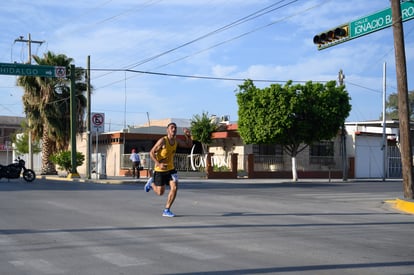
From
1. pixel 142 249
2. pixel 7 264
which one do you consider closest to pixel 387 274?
pixel 142 249

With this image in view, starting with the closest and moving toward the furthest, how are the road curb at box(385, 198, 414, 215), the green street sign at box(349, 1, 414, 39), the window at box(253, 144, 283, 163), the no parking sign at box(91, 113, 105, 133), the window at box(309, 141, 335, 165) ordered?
1. the road curb at box(385, 198, 414, 215)
2. the green street sign at box(349, 1, 414, 39)
3. the no parking sign at box(91, 113, 105, 133)
4. the window at box(253, 144, 283, 163)
5. the window at box(309, 141, 335, 165)

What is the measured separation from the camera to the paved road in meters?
6.54

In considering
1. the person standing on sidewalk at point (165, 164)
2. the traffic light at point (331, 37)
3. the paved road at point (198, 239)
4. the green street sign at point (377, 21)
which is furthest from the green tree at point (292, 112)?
the person standing on sidewalk at point (165, 164)

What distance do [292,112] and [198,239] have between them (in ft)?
73.6

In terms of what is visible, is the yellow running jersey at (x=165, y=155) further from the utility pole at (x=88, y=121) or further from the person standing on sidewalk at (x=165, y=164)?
the utility pole at (x=88, y=121)

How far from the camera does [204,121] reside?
35812 millimetres

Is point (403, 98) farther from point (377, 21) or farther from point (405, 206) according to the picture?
point (405, 206)

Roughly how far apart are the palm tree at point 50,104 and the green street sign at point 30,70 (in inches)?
258

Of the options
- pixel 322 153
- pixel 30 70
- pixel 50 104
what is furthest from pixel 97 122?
pixel 322 153

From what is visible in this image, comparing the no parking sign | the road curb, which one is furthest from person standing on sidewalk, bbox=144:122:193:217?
the no parking sign

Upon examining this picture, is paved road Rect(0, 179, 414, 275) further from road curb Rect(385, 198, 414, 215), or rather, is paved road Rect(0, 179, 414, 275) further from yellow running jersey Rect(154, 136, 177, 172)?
yellow running jersey Rect(154, 136, 177, 172)

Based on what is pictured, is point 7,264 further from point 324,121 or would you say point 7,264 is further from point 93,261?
point 324,121

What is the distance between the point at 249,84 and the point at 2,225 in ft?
77.2

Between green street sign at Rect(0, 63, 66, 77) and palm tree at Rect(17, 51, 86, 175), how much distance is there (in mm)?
6549
